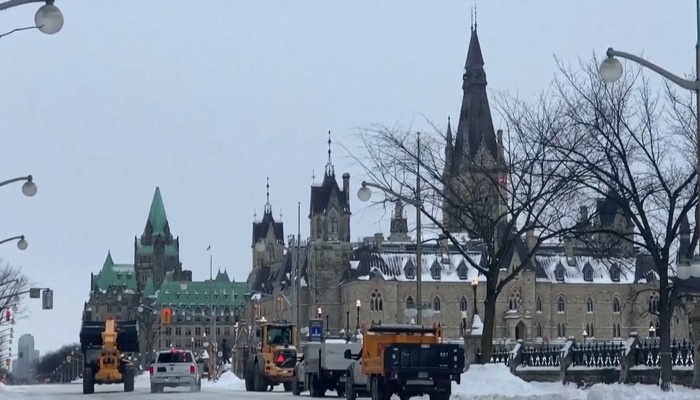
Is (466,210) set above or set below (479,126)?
below

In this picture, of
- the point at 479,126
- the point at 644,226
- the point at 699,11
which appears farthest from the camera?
the point at 479,126

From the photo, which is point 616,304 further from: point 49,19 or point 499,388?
point 49,19

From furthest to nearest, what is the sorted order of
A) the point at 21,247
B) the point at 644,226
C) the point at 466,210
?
the point at 21,247, the point at 466,210, the point at 644,226

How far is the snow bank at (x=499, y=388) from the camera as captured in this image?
3244 cm

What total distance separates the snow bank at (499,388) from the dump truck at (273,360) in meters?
12.9

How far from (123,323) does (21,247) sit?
455 cm

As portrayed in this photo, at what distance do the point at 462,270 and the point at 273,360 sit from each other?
10440cm

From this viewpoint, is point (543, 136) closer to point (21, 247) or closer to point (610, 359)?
point (610, 359)

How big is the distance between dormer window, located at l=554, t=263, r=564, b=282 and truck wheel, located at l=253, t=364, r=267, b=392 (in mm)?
109475

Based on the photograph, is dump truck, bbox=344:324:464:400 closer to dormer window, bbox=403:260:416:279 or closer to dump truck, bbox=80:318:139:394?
dump truck, bbox=80:318:139:394

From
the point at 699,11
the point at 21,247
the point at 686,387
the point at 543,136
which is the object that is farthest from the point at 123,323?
the point at 699,11

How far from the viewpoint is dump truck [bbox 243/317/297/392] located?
49375mm

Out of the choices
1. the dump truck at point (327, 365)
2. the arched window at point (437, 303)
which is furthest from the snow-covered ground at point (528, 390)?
the arched window at point (437, 303)

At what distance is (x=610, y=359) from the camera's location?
40031 millimetres
